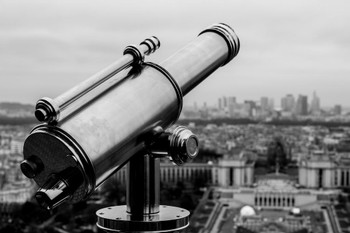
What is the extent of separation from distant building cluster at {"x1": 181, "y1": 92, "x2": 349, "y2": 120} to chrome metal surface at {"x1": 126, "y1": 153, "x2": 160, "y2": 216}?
2667 inches

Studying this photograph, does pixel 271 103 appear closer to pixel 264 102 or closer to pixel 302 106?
pixel 264 102

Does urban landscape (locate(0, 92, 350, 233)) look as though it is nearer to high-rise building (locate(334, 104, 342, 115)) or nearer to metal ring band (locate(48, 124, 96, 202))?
metal ring band (locate(48, 124, 96, 202))

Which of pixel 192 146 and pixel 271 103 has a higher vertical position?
pixel 271 103

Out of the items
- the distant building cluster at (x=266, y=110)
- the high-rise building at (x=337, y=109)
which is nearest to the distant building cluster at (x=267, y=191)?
the distant building cluster at (x=266, y=110)

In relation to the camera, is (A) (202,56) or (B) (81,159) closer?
(B) (81,159)

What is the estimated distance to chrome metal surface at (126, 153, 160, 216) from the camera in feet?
4.29

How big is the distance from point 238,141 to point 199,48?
46003 millimetres

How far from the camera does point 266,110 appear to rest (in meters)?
75.5

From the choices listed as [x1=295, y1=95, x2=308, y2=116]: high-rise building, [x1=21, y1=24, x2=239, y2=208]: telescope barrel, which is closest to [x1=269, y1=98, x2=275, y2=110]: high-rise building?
[x1=295, y1=95, x2=308, y2=116]: high-rise building

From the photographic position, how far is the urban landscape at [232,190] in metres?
17.2

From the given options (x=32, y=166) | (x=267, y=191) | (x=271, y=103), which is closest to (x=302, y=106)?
(x=271, y=103)

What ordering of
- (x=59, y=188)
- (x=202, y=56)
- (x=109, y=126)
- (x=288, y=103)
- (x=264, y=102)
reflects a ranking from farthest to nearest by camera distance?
(x=264, y=102), (x=288, y=103), (x=202, y=56), (x=109, y=126), (x=59, y=188)

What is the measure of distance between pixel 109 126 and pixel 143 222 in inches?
7.9

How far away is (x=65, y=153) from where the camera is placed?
1146 millimetres
